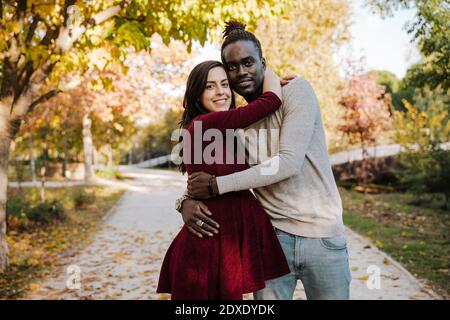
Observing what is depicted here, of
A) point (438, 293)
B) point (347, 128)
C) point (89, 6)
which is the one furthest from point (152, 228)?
point (347, 128)

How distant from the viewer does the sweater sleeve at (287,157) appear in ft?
6.86

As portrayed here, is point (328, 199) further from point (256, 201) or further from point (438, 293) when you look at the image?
point (438, 293)

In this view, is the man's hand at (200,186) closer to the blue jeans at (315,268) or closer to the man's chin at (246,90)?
the blue jeans at (315,268)

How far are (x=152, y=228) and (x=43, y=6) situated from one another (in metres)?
6.08

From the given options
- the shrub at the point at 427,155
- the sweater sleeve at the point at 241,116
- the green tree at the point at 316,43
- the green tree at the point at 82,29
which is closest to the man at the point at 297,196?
the sweater sleeve at the point at 241,116

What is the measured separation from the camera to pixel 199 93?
2.41m

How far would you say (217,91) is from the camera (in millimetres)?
2383

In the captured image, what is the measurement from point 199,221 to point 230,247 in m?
0.20

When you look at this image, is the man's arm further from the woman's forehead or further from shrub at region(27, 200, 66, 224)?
shrub at region(27, 200, 66, 224)

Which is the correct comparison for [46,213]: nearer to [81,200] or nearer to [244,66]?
[81,200]

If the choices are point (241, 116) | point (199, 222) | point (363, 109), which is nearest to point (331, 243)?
point (199, 222)

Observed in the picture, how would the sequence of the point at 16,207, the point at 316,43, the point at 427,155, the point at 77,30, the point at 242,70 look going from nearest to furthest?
1. the point at 242,70
2. the point at 77,30
3. the point at 16,207
4. the point at 427,155
5. the point at 316,43

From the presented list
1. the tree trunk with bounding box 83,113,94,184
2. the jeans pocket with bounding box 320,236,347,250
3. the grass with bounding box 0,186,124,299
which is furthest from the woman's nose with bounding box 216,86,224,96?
the tree trunk with bounding box 83,113,94,184

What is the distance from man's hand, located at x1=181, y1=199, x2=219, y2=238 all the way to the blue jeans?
1.21ft
